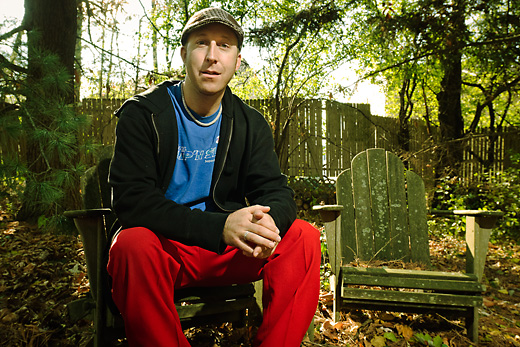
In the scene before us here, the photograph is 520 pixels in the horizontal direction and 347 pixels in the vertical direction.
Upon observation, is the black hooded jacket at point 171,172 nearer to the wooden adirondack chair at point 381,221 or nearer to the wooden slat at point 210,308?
the wooden slat at point 210,308

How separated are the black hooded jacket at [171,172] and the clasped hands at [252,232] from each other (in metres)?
0.05

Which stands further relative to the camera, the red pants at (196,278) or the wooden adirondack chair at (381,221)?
the wooden adirondack chair at (381,221)

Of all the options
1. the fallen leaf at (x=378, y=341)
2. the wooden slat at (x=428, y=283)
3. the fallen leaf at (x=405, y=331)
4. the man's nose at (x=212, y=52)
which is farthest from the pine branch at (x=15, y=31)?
the fallen leaf at (x=405, y=331)

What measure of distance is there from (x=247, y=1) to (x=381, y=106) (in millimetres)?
11244

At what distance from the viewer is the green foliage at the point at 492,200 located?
18.7 feet

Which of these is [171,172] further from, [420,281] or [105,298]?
[420,281]

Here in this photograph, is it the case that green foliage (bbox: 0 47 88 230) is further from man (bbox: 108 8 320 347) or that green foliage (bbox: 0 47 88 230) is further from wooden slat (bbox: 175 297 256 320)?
wooden slat (bbox: 175 297 256 320)

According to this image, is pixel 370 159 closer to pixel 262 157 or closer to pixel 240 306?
pixel 262 157

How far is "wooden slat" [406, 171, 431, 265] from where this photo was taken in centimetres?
306

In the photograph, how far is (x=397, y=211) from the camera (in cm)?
313

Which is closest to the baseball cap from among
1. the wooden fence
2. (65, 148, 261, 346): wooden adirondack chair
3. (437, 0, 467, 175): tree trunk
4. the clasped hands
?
the clasped hands

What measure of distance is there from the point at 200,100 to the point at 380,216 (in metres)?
1.95

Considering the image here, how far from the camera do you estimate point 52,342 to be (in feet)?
7.24

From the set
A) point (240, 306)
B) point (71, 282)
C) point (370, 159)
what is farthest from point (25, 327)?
point (370, 159)
